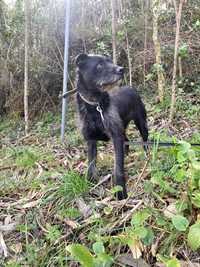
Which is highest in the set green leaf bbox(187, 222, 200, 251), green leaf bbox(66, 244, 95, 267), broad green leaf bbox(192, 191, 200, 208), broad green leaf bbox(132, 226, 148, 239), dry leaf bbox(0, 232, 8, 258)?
broad green leaf bbox(192, 191, 200, 208)

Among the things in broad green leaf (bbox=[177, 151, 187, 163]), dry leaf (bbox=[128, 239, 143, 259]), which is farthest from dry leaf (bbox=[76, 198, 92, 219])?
broad green leaf (bbox=[177, 151, 187, 163])

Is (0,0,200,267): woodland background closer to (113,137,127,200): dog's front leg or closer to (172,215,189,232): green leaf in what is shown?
(172,215,189,232): green leaf

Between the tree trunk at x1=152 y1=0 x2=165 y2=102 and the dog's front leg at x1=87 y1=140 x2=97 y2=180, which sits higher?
the tree trunk at x1=152 y1=0 x2=165 y2=102

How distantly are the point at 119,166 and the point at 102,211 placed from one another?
2.63 feet

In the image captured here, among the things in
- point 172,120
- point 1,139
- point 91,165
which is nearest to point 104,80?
point 91,165

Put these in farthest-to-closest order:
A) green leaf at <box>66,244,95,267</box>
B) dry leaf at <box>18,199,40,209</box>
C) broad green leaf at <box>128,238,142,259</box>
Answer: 1. dry leaf at <box>18,199,40,209</box>
2. broad green leaf at <box>128,238,142,259</box>
3. green leaf at <box>66,244,95,267</box>

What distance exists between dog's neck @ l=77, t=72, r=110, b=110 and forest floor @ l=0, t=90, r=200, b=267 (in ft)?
2.75

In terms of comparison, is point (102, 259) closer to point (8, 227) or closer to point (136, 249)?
point (136, 249)

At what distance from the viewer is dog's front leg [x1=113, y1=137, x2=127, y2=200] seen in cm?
451

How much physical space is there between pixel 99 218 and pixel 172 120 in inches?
164

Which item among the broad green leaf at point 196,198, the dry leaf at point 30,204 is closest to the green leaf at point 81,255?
the broad green leaf at point 196,198

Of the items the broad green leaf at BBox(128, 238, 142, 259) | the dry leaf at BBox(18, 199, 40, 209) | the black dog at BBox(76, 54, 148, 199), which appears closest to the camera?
the broad green leaf at BBox(128, 238, 142, 259)

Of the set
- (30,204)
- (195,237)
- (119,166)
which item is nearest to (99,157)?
(119,166)

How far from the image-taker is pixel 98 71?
5238 mm
